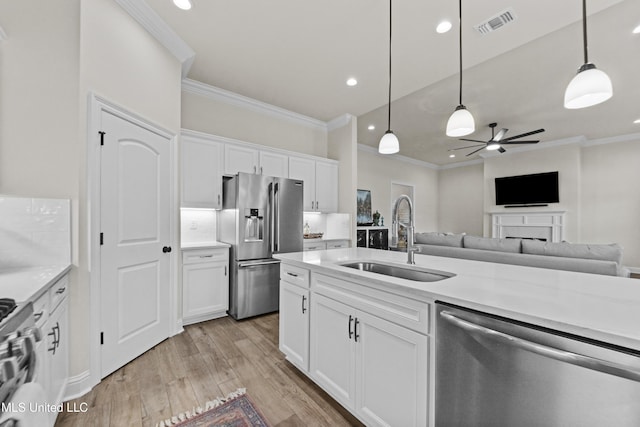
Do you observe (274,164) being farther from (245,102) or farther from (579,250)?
(579,250)

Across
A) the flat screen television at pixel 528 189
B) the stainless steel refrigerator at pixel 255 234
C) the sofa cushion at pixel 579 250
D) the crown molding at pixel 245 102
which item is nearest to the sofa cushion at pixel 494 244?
the sofa cushion at pixel 579 250

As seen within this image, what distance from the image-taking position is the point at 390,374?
135cm

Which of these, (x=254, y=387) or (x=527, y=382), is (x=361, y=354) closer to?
(x=527, y=382)

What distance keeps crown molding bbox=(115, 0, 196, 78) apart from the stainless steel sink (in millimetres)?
2744

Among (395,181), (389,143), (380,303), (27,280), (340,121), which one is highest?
(340,121)

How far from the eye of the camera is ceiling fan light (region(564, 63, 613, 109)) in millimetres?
1325

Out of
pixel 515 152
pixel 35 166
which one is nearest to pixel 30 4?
pixel 35 166

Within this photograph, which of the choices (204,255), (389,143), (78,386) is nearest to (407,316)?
(389,143)

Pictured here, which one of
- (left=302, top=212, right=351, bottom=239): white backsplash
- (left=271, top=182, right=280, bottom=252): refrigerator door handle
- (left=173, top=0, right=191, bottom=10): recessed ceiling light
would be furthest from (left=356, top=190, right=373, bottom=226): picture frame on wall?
(left=173, top=0, right=191, bottom=10): recessed ceiling light

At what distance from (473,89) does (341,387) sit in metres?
4.08

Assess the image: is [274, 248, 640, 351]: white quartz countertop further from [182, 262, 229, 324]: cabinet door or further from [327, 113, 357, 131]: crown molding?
[327, 113, 357, 131]: crown molding

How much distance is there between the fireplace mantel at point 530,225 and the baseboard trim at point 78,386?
321 inches

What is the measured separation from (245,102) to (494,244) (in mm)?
3995

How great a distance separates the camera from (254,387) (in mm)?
1923
